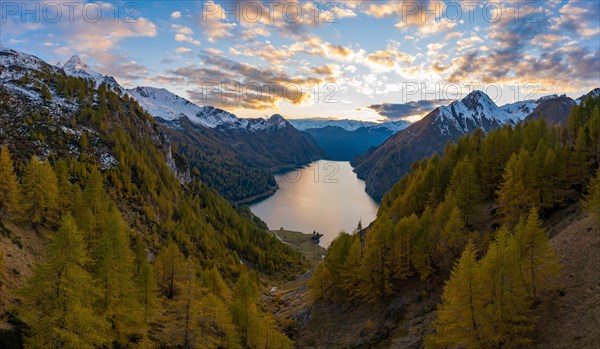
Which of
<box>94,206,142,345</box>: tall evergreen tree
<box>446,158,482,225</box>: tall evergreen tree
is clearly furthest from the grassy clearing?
<box>94,206,142,345</box>: tall evergreen tree

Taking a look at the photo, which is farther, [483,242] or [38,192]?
[38,192]

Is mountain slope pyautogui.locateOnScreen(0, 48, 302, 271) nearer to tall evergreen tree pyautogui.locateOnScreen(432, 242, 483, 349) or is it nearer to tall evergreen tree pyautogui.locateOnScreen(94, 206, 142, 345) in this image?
tall evergreen tree pyautogui.locateOnScreen(94, 206, 142, 345)

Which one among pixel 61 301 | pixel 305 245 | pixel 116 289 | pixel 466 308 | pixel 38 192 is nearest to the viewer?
pixel 61 301

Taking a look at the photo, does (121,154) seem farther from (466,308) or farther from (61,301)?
(466,308)

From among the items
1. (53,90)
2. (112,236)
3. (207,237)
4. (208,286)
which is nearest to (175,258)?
(208,286)

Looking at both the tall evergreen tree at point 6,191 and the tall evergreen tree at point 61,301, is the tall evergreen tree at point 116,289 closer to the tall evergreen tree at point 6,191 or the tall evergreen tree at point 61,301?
the tall evergreen tree at point 61,301

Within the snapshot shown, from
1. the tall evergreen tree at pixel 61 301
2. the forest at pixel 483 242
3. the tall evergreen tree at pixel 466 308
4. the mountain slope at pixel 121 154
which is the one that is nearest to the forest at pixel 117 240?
the tall evergreen tree at pixel 61 301

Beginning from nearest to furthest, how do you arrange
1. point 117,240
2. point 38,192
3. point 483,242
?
point 117,240
point 483,242
point 38,192

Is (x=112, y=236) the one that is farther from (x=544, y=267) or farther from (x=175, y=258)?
(x=544, y=267)

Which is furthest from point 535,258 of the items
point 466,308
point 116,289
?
point 116,289
